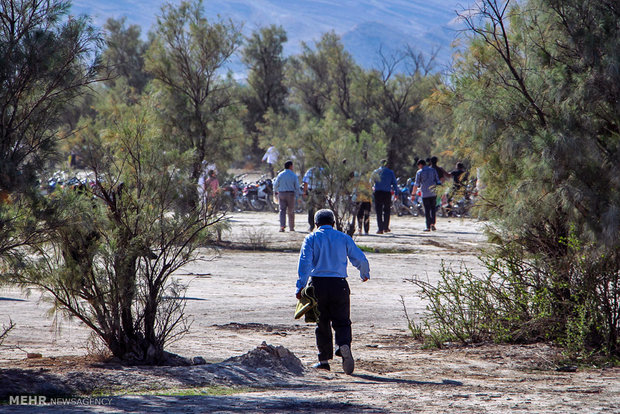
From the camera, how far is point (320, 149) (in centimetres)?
2014

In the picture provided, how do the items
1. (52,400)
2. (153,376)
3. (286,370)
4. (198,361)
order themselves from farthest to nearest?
(198,361)
(286,370)
(153,376)
(52,400)

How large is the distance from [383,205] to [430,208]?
5.08 feet

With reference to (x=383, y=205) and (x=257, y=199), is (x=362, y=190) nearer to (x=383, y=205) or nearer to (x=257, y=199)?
(x=383, y=205)

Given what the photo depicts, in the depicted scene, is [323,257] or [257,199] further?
[257,199]

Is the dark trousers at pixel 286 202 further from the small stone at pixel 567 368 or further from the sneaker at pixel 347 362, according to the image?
the small stone at pixel 567 368

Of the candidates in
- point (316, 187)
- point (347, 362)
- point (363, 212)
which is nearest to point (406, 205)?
point (363, 212)

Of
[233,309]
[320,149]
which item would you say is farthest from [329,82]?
[233,309]

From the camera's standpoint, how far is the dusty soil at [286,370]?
599 cm

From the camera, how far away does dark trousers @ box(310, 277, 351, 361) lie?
26.0 ft

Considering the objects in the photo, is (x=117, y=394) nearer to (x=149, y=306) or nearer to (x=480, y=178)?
(x=149, y=306)

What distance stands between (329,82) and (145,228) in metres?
36.2

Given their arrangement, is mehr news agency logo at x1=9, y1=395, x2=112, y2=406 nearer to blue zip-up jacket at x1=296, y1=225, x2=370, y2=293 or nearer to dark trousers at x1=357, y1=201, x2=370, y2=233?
blue zip-up jacket at x1=296, y1=225, x2=370, y2=293

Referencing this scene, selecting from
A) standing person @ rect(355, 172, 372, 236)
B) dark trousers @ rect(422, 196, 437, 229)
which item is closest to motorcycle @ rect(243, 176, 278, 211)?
dark trousers @ rect(422, 196, 437, 229)

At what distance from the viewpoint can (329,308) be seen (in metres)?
8.02
